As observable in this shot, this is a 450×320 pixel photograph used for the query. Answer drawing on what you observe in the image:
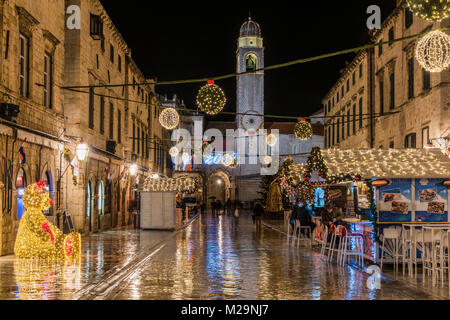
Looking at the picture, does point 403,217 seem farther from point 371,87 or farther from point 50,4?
point 371,87

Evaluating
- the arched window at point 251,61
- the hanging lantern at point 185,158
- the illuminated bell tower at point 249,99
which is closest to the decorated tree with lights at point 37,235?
the hanging lantern at point 185,158

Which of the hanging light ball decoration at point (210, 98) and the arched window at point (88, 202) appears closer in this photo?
the hanging light ball decoration at point (210, 98)

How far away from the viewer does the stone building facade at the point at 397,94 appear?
71.7 ft

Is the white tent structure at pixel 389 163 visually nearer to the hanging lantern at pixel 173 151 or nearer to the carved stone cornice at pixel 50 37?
the carved stone cornice at pixel 50 37

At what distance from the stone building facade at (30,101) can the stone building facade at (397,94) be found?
11.3 metres

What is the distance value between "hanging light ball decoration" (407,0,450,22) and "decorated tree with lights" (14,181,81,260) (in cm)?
1050

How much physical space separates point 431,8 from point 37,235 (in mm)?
11169

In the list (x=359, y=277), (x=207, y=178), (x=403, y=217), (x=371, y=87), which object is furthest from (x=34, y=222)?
(x=207, y=178)

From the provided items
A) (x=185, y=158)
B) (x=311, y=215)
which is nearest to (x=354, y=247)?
(x=311, y=215)

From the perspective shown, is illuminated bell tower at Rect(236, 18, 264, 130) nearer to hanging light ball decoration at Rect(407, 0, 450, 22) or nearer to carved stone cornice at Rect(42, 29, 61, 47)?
carved stone cornice at Rect(42, 29, 61, 47)

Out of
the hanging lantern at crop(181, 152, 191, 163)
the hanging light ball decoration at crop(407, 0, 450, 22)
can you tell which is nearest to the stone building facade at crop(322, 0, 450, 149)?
the hanging light ball decoration at crop(407, 0, 450, 22)

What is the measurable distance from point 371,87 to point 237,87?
4218 centimetres

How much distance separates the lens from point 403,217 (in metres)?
15.1

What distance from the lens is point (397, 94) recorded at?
27.7 m
